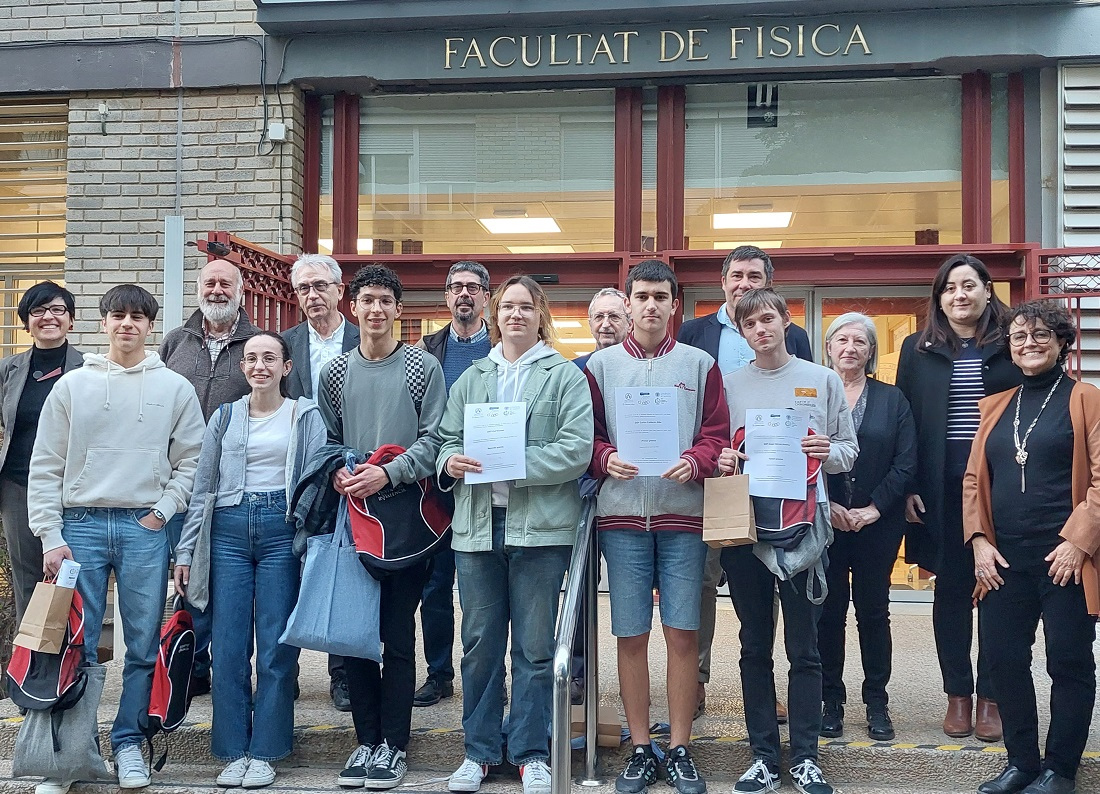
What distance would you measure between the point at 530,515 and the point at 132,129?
18.9 ft

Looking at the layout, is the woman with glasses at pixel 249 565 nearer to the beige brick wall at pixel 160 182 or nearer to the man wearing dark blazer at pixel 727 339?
the man wearing dark blazer at pixel 727 339

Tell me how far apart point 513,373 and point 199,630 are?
187 cm

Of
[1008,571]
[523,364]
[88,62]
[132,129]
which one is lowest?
[1008,571]

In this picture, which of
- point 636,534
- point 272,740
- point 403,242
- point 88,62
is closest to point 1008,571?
point 636,534

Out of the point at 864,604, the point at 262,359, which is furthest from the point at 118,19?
the point at 864,604

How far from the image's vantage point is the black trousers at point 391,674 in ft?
14.4

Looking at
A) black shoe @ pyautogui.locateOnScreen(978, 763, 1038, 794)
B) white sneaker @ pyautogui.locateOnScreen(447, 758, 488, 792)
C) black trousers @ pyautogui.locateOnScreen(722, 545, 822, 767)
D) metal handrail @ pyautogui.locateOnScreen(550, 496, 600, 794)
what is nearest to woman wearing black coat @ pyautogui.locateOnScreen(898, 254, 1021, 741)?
black shoe @ pyautogui.locateOnScreen(978, 763, 1038, 794)

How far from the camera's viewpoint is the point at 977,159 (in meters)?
7.81

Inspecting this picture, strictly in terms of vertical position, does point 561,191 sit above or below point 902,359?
above

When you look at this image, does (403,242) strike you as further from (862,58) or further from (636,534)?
(636,534)

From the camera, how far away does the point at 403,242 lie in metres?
8.30

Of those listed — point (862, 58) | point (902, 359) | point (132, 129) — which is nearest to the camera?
point (902, 359)

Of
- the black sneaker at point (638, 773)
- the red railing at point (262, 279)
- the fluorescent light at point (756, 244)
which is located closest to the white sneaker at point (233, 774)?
the black sneaker at point (638, 773)

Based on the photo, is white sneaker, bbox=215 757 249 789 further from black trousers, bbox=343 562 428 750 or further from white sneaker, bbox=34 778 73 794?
white sneaker, bbox=34 778 73 794
